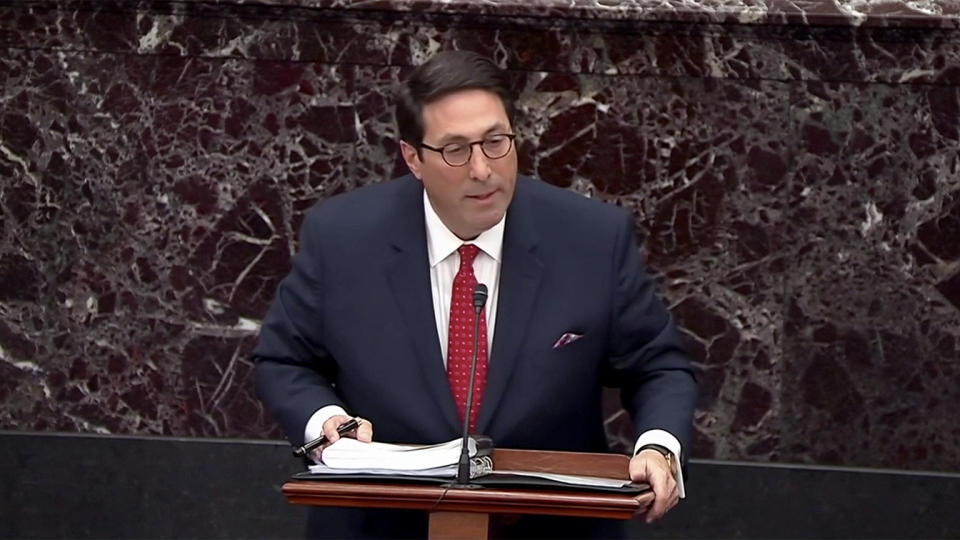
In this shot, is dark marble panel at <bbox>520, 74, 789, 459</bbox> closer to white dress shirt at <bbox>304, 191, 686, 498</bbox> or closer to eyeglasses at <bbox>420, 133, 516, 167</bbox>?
white dress shirt at <bbox>304, 191, 686, 498</bbox>

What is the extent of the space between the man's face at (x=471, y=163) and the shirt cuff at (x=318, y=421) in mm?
448

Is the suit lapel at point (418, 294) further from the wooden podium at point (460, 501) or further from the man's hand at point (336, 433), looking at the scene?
the wooden podium at point (460, 501)

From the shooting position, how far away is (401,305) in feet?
11.3

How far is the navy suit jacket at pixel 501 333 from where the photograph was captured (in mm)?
3383

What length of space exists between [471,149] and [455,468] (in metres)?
0.72

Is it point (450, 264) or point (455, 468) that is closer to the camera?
point (455, 468)

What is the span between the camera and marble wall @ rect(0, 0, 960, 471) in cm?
469

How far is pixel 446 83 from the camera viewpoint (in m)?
3.35

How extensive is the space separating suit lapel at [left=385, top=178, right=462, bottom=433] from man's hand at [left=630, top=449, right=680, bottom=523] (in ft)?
1.48

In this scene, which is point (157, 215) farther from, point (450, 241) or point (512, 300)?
point (512, 300)

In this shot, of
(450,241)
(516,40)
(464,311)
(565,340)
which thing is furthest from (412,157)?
(516,40)

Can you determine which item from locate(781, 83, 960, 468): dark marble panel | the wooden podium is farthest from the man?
locate(781, 83, 960, 468): dark marble panel

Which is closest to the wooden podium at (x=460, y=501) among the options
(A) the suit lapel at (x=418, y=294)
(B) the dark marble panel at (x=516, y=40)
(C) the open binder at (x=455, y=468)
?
(C) the open binder at (x=455, y=468)

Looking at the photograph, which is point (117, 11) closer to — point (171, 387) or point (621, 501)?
point (171, 387)
